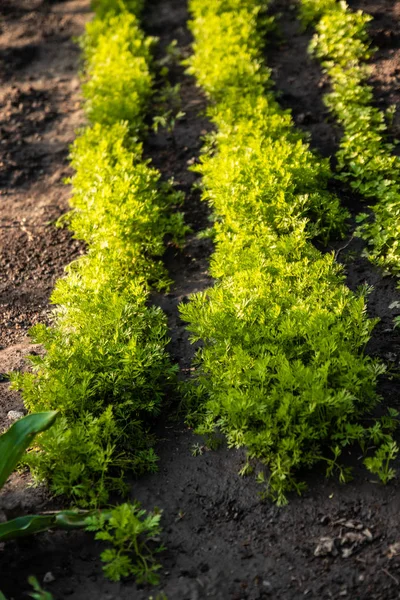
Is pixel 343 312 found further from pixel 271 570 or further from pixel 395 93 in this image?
pixel 395 93

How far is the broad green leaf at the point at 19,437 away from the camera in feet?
11.5

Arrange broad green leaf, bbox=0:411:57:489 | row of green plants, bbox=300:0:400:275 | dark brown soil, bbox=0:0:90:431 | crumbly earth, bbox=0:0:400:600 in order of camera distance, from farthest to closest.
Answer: dark brown soil, bbox=0:0:90:431 < row of green plants, bbox=300:0:400:275 < broad green leaf, bbox=0:411:57:489 < crumbly earth, bbox=0:0:400:600

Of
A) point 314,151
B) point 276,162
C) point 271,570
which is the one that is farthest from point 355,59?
point 271,570

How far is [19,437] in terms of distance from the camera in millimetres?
3557

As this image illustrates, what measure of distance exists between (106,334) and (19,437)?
1.19 metres

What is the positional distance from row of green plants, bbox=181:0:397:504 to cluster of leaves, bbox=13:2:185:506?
38cm

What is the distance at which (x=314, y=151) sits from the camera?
21.6 feet

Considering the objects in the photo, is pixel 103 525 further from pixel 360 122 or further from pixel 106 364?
pixel 360 122

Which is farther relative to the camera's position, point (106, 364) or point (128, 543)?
point (106, 364)

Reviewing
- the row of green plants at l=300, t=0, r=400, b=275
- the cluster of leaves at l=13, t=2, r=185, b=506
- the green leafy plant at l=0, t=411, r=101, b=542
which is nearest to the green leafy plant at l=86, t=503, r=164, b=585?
the green leafy plant at l=0, t=411, r=101, b=542

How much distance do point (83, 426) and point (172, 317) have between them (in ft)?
5.27

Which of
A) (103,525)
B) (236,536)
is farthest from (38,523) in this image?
(236,536)

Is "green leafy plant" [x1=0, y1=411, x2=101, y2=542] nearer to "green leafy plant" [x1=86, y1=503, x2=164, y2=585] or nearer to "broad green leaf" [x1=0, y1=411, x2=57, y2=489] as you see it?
"broad green leaf" [x1=0, y1=411, x2=57, y2=489]

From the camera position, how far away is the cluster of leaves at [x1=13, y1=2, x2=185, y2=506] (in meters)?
3.86
